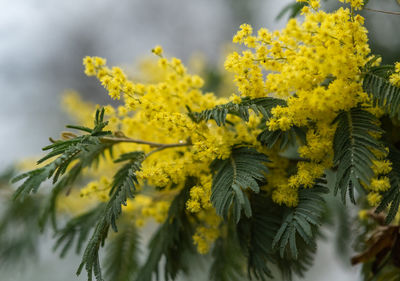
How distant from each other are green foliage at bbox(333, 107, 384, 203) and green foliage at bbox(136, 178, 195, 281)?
23.8 inches

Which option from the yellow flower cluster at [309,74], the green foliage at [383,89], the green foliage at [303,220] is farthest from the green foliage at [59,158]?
the green foliage at [383,89]

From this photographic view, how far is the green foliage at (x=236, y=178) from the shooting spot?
1081 mm

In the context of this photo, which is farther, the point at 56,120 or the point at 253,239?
the point at 56,120

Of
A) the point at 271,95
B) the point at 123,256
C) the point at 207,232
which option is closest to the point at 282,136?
the point at 271,95

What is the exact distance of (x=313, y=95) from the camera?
1.03m

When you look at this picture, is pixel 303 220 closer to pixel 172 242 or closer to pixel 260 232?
pixel 260 232

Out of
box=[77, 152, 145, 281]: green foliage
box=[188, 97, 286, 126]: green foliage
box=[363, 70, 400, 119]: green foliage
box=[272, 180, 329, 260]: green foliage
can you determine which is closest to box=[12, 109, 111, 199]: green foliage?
box=[77, 152, 145, 281]: green foliage

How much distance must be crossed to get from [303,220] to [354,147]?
258 millimetres

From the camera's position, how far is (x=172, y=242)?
1.47 metres

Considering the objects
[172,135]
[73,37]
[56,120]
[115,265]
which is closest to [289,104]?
[172,135]

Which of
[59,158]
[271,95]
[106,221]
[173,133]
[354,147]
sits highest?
[271,95]

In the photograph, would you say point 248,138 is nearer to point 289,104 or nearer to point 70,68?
point 289,104

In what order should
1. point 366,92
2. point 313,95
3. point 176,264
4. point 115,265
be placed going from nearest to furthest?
point 313,95
point 366,92
point 176,264
point 115,265

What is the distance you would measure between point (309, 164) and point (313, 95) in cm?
25
